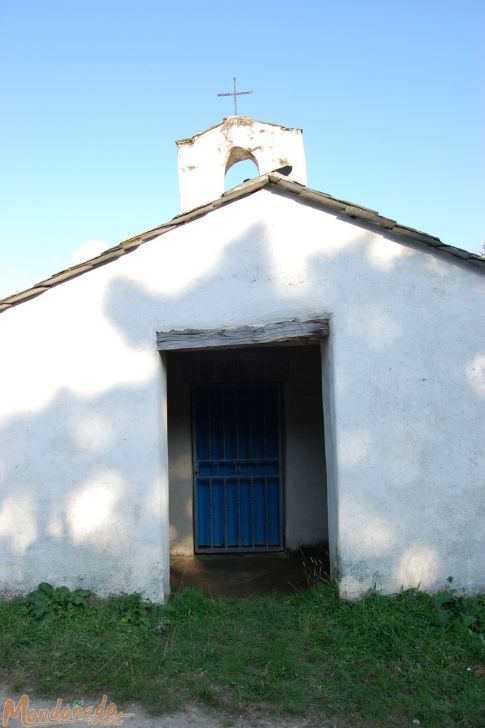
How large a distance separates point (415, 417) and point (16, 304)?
12.0ft

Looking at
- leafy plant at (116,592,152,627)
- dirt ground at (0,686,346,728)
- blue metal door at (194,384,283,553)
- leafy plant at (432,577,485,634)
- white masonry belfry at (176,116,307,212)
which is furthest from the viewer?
white masonry belfry at (176,116,307,212)

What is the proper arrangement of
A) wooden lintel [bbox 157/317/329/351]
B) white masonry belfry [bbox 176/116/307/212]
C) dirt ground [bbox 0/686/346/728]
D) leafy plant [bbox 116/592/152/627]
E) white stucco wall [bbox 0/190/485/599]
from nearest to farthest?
dirt ground [bbox 0/686/346/728]
leafy plant [bbox 116/592/152/627]
white stucco wall [bbox 0/190/485/599]
wooden lintel [bbox 157/317/329/351]
white masonry belfry [bbox 176/116/307/212]

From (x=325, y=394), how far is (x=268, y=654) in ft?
7.31

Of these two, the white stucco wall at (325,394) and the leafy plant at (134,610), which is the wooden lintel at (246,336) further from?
the leafy plant at (134,610)

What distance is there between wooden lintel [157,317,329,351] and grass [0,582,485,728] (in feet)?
7.15

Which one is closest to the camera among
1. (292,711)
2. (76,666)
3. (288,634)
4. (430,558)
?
(292,711)

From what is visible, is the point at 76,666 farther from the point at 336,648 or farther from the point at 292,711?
the point at 336,648

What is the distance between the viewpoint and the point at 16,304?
5.26m

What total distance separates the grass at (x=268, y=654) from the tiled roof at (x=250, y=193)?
107 inches

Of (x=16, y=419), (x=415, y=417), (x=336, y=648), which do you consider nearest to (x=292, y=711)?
(x=336, y=648)

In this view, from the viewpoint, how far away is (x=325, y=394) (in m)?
5.36

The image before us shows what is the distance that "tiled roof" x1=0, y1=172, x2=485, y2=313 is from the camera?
16.3ft

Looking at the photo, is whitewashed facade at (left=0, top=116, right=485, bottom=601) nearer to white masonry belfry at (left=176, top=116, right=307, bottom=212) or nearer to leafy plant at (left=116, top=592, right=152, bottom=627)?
leafy plant at (left=116, top=592, right=152, bottom=627)

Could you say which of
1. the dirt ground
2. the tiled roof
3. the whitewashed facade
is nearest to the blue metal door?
the whitewashed facade
